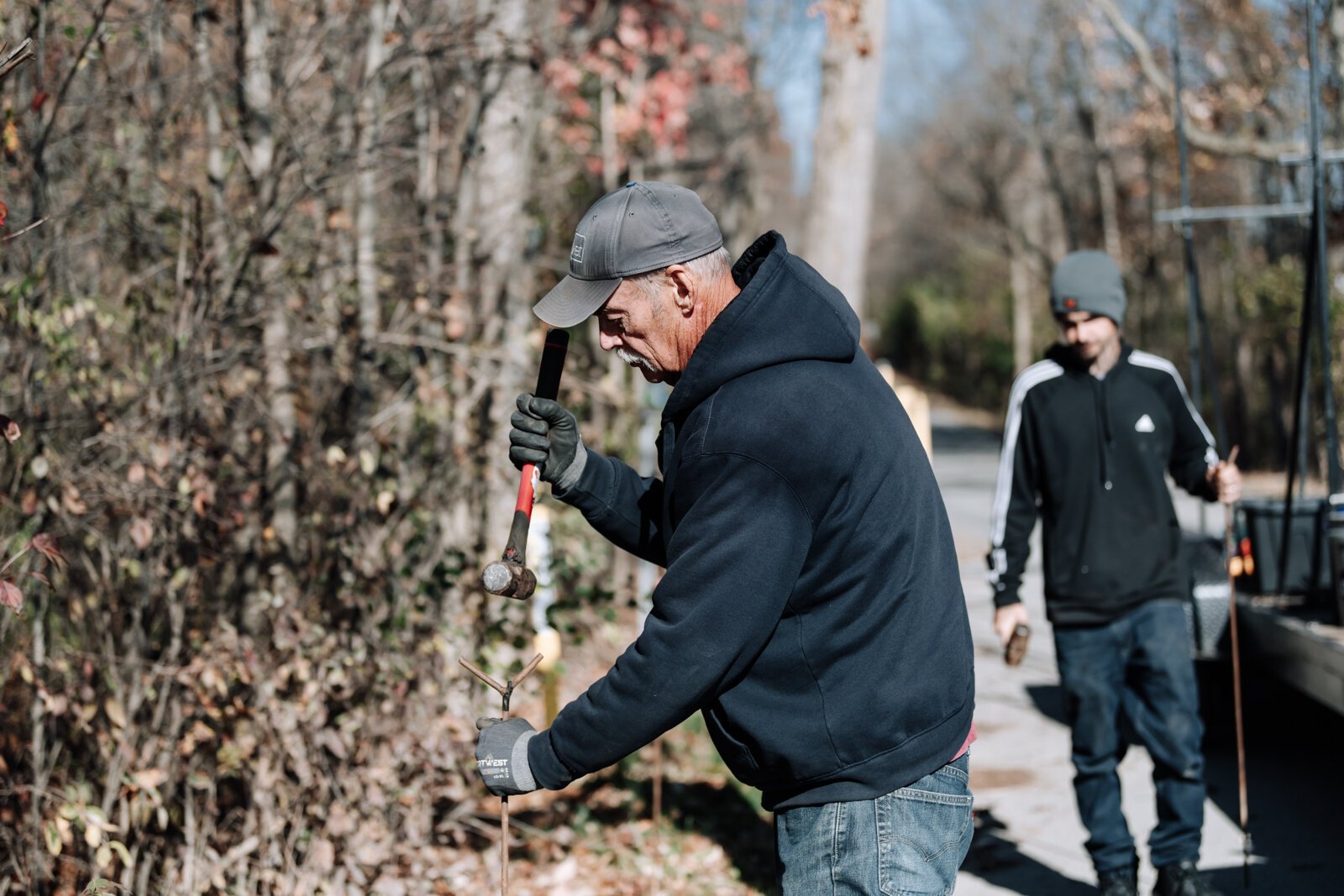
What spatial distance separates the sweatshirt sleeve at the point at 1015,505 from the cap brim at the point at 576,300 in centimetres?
266

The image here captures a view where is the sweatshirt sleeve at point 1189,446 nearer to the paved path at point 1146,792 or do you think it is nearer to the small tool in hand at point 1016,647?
the small tool in hand at point 1016,647

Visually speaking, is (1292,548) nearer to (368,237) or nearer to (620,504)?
(620,504)

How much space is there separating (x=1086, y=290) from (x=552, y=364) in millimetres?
2383

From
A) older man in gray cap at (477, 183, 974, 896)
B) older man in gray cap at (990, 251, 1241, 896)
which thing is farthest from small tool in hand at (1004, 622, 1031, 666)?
older man in gray cap at (477, 183, 974, 896)

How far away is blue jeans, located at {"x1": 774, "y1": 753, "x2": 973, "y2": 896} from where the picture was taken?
2.51 meters

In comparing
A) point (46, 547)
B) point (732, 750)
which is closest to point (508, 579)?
point (732, 750)

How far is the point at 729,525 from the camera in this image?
7.68 feet

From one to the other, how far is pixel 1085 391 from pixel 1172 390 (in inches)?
13.7

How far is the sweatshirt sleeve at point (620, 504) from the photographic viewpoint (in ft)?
10.3

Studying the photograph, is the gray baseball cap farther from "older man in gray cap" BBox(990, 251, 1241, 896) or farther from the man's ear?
"older man in gray cap" BBox(990, 251, 1241, 896)

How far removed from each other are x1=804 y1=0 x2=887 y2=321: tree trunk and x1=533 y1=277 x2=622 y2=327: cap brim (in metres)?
5.56

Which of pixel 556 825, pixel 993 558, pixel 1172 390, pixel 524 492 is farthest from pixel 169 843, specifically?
pixel 1172 390

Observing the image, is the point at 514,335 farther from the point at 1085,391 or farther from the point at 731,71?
the point at 731,71

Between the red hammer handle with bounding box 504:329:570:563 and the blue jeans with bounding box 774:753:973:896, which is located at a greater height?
the red hammer handle with bounding box 504:329:570:563
